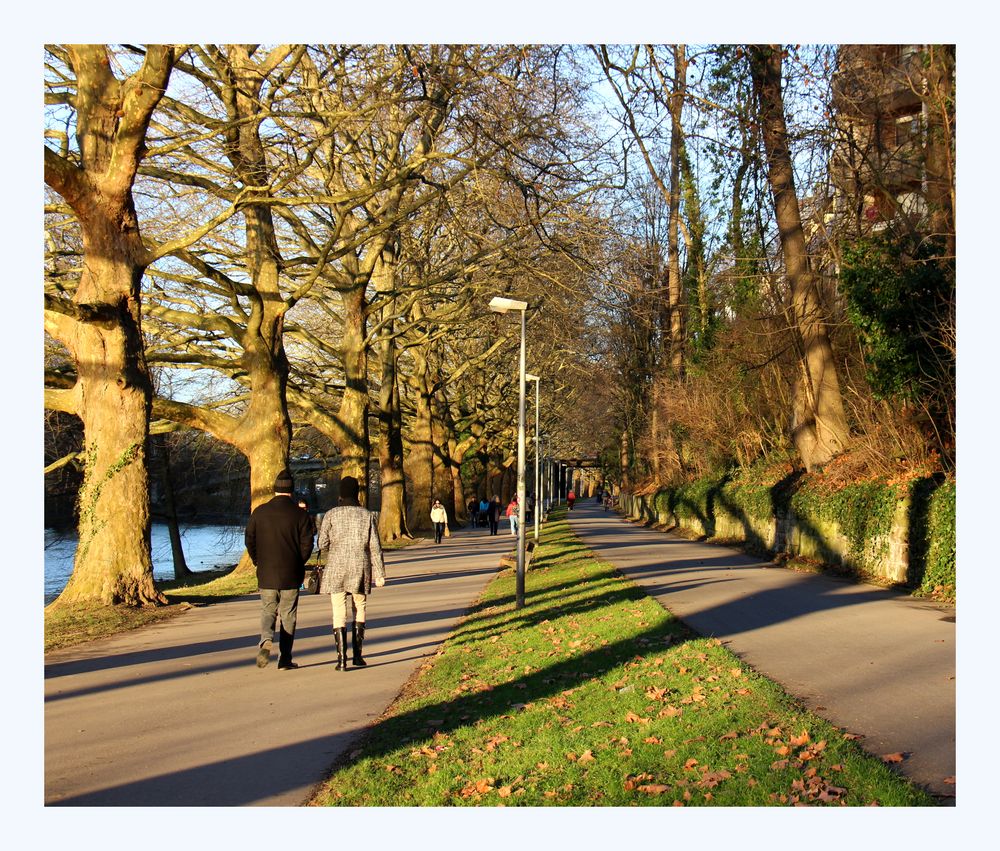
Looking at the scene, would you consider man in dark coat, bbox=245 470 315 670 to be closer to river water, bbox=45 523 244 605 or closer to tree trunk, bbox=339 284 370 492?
tree trunk, bbox=339 284 370 492

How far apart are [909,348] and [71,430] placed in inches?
788

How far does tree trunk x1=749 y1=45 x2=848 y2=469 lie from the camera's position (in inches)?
699

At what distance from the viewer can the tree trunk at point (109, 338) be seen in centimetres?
1414

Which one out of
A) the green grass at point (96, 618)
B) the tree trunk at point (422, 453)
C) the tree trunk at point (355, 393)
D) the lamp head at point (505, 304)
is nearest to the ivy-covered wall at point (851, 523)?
the lamp head at point (505, 304)

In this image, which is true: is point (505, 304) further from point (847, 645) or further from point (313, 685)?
point (313, 685)

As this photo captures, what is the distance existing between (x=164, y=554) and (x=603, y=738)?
38391 millimetres

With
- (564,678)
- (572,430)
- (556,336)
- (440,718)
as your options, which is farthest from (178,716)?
(572,430)

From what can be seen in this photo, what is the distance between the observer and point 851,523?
18031 mm

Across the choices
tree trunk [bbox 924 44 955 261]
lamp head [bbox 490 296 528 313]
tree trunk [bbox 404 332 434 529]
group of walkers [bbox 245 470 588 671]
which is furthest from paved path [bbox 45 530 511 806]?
tree trunk [bbox 404 332 434 529]

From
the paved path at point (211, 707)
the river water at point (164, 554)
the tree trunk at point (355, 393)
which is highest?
the tree trunk at point (355, 393)

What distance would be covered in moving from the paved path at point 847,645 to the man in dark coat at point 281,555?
426 cm

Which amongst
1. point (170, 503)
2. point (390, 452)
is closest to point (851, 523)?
point (390, 452)

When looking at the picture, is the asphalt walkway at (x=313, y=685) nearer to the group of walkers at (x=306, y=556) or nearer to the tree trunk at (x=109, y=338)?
the group of walkers at (x=306, y=556)

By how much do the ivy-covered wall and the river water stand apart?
1617cm
